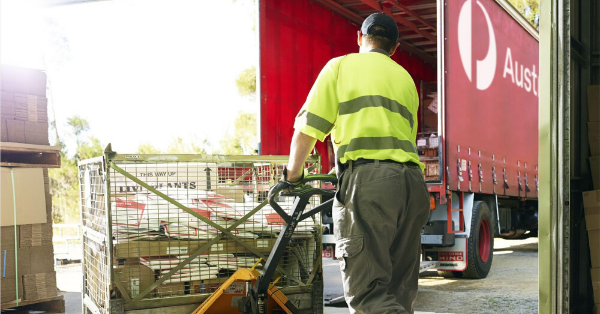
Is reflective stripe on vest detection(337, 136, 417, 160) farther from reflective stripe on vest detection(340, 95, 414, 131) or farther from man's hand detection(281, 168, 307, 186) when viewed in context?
man's hand detection(281, 168, 307, 186)

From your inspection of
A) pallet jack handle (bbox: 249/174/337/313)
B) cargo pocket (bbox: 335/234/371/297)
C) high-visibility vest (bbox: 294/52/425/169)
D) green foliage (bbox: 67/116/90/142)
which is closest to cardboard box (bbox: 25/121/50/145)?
pallet jack handle (bbox: 249/174/337/313)

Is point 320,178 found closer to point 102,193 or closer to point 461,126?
point 102,193

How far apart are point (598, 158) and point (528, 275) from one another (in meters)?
4.78

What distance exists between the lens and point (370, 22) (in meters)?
3.28

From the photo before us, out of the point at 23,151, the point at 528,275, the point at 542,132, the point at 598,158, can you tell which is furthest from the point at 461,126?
the point at 23,151

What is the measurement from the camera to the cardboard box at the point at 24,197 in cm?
588

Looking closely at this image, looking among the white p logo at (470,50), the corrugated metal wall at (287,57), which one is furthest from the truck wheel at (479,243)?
the corrugated metal wall at (287,57)

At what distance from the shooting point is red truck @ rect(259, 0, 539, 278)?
7.99 metres

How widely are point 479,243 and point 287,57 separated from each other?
3686 millimetres

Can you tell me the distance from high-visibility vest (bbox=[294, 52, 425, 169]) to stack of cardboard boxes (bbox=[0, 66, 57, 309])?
12.6ft

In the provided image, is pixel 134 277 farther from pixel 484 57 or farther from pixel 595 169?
pixel 484 57

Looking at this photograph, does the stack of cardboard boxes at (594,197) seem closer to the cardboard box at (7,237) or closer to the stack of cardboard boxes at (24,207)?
the stack of cardboard boxes at (24,207)

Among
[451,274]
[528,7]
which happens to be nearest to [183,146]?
[528,7]

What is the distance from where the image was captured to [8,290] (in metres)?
5.79
